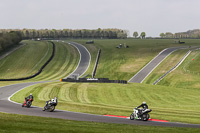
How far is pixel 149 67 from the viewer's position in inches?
3802

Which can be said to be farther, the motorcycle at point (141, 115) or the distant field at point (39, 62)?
the distant field at point (39, 62)

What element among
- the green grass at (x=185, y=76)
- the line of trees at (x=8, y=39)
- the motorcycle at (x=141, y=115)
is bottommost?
the green grass at (x=185, y=76)

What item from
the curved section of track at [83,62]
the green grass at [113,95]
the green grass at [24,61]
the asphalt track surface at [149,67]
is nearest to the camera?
the green grass at [113,95]

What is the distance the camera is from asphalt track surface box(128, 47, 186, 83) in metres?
86.2

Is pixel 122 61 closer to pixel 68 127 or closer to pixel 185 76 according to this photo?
pixel 185 76

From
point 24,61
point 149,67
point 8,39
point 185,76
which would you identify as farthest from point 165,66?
point 8,39

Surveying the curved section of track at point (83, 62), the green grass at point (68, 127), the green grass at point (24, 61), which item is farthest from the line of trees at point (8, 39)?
the green grass at point (68, 127)

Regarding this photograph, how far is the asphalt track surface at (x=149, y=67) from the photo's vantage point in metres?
86.2

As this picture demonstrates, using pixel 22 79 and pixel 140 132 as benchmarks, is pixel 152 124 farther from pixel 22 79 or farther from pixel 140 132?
pixel 22 79

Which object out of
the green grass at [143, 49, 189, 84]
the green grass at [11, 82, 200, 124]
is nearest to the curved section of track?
the green grass at [143, 49, 189, 84]

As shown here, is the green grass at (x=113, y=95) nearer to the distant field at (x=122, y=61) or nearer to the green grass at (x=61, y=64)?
the distant field at (x=122, y=61)

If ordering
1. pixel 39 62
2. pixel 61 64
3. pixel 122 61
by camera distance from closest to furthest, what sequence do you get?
pixel 122 61 → pixel 61 64 → pixel 39 62

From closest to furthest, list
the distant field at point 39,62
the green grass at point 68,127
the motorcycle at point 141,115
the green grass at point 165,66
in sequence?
the green grass at point 68,127
the motorcycle at point 141,115
the green grass at point 165,66
the distant field at point 39,62

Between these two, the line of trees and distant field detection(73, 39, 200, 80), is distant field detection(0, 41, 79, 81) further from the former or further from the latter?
distant field detection(73, 39, 200, 80)
